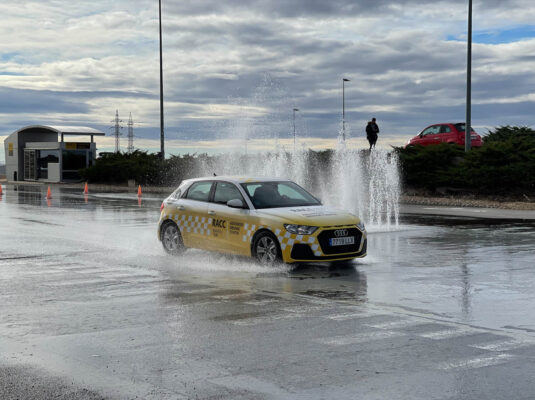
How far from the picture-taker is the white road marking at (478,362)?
21.5 ft

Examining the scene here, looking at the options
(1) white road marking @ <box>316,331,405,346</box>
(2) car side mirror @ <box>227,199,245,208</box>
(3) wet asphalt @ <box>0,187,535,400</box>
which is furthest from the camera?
(2) car side mirror @ <box>227,199,245,208</box>

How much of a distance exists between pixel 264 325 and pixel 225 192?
596 centimetres

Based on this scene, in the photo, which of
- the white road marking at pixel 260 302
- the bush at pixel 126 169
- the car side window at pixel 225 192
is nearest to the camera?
the white road marking at pixel 260 302

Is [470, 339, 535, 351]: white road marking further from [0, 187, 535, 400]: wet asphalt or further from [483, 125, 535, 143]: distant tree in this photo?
[483, 125, 535, 143]: distant tree

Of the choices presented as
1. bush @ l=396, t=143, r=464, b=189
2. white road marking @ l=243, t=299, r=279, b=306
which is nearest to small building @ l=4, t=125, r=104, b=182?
bush @ l=396, t=143, r=464, b=189

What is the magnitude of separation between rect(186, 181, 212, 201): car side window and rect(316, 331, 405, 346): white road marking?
688 cm


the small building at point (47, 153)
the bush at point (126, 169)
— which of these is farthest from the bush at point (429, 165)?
the small building at point (47, 153)

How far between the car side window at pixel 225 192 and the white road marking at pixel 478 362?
7320 mm

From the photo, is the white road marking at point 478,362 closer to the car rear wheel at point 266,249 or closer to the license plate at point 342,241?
the license plate at point 342,241

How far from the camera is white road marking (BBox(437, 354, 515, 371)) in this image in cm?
655

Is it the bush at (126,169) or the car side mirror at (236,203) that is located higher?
the bush at (126,169)

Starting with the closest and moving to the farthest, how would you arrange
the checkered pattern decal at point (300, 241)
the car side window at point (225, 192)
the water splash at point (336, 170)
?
the checkered pattern decal at point (300, 241) < the car side window at point (225, 192) < the water splash at point (336, 170)

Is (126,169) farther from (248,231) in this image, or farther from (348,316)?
(348,316)

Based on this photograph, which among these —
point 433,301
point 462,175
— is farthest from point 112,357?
point 462,175
